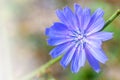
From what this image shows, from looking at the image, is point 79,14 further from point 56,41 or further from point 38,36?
point 38,36

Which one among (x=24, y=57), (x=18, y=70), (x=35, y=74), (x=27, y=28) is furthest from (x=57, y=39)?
(x=27, y=28)

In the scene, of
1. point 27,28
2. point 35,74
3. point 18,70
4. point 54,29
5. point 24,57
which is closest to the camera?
point 54,29

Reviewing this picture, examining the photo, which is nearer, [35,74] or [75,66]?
[75,66]

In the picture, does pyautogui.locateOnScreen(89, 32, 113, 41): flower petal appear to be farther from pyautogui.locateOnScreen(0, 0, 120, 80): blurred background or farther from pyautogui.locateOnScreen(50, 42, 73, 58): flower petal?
pyautogui.locateOnScreen(0, 0, 120, 80): blurred background

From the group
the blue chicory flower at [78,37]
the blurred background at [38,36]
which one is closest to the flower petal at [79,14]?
the blue chicory flower at [78,37]

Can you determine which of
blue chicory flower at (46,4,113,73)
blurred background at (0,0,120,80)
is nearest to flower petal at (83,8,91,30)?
blue chicory flower at (46,4,113,73)

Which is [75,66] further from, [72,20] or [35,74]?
[35,74]
